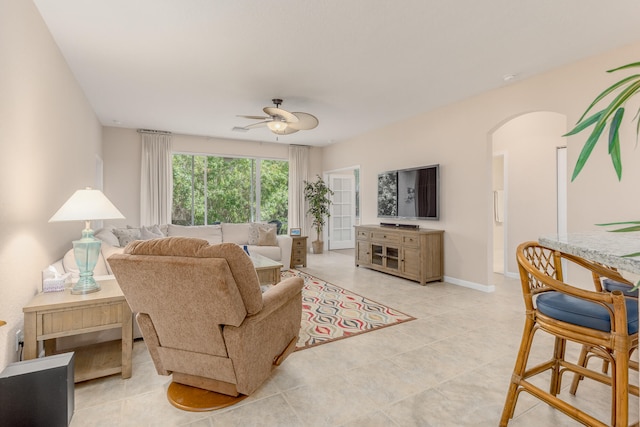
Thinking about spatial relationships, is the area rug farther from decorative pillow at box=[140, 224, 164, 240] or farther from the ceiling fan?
decorative pillow at box=[140, 224, 164, 240]

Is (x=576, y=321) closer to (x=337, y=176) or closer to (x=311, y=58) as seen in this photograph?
(x=311, y=58)

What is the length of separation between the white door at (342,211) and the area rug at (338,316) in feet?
12.5

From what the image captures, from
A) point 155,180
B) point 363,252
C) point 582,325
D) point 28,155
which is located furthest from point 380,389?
point 155,180

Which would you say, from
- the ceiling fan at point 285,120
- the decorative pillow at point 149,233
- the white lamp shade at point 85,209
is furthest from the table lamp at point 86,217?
the decorative pillow at point 149,233

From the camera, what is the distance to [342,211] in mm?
8234

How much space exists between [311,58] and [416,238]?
279cm

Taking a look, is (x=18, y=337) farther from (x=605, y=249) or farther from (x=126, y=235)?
(x=605, y=249)

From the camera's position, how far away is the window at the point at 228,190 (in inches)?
263

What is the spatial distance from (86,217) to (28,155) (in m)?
0.56

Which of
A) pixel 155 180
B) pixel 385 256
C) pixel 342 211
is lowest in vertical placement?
pixel 385 256

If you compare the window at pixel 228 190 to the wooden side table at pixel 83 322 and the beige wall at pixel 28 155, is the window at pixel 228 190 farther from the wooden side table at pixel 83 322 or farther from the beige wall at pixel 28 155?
the wooden side table at pixel 83 322

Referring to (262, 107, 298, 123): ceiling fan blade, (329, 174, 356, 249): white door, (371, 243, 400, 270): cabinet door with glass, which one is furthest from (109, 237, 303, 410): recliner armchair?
(329, 174, 356, 249): white door

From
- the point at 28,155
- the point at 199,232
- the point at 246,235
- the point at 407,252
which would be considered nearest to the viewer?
the point at 28,155

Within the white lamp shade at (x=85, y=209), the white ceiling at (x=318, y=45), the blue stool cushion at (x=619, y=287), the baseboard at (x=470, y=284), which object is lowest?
the baseboard at (x=470, y=284)
